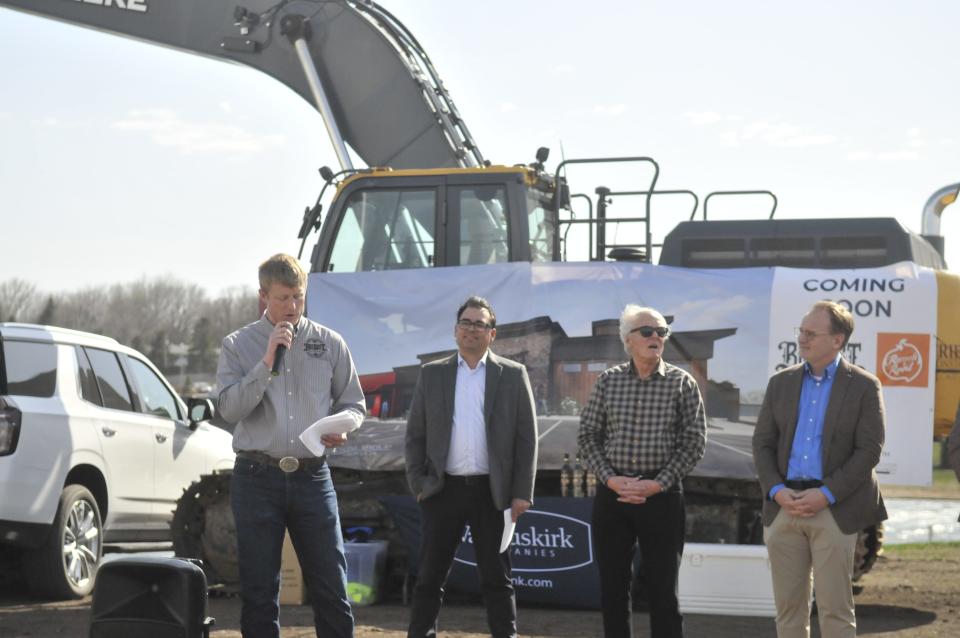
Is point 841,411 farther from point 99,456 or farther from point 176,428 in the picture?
point 176,428

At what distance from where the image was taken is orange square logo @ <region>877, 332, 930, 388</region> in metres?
9.34

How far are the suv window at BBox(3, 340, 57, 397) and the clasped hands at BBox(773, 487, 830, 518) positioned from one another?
18.5 ft

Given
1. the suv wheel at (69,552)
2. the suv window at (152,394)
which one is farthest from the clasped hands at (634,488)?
the suv window at (152,394)

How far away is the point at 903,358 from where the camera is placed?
936 cm

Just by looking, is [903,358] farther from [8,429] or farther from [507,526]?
[8,429]

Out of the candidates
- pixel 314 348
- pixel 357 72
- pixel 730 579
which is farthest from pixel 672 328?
pixel 314 348

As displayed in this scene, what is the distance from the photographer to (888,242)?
9.93 meters

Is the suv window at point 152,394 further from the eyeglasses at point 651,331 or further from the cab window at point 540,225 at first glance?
the eyeglasses at point 651,331

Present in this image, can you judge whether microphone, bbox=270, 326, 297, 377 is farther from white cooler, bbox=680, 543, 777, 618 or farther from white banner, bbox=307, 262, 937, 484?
white cooler, bbox=680, 543, 777, 618

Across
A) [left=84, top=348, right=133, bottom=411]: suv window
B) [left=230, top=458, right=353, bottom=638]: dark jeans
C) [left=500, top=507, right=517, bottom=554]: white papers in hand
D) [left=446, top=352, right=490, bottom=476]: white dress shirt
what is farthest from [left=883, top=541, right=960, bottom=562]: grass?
[left=230, top=458, right=353, bottom=638]: dark jeans

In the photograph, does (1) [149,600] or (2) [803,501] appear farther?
(2) [803,501]

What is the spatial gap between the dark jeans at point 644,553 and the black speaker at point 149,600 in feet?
6.83

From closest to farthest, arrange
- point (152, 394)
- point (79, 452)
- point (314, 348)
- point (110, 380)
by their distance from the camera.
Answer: point (314, 348) → point (79, 452) → point (110, 380) → point (152, 394)

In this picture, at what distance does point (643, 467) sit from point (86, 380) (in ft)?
17.5
